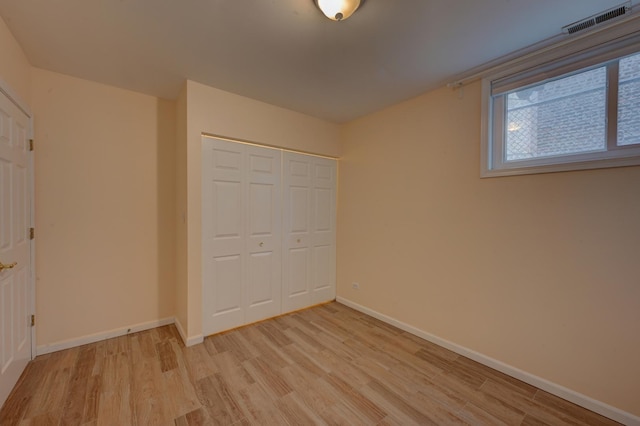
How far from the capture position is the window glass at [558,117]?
1.81 m

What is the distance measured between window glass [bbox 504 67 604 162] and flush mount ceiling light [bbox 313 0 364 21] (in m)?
1.63

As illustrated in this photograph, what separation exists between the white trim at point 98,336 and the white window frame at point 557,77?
145 inches

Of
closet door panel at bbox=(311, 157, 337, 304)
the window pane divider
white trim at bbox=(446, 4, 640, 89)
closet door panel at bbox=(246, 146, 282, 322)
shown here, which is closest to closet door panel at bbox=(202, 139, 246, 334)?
closet door panel at bbox=(246, 146, 282, 322)

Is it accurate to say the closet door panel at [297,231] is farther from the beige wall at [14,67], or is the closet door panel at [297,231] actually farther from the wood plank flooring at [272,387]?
the beige wall at [14,67]

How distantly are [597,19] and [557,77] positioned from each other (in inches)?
15.6

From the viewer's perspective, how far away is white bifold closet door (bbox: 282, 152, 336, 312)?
329cm

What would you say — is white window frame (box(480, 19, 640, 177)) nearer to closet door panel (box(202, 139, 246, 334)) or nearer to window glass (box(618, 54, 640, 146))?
window glass (box(618, 54, 640, 146))

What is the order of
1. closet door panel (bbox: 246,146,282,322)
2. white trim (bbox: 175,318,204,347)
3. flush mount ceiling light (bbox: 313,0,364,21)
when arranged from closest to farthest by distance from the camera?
1. flush mount ceiling light (bbox: 313,0,364,21)
2. white trim (bbox: 175,318,204,347)
3. closet door panel (bbox: 246,146,282,322)

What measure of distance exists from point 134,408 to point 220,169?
2.05 metres

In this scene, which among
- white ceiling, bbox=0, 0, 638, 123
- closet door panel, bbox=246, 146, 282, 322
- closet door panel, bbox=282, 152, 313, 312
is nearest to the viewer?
white ceiling, bbox=0, 0, 638, 123

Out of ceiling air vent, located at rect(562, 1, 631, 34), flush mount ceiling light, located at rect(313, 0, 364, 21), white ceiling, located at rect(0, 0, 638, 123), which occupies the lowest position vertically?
flush mount ceiling light, located at rect(313, 0, 364, 21)

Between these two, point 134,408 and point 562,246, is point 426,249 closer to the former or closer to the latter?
point 562,246

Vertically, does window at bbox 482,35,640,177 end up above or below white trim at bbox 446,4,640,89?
below

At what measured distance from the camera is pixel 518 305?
2078 mm
